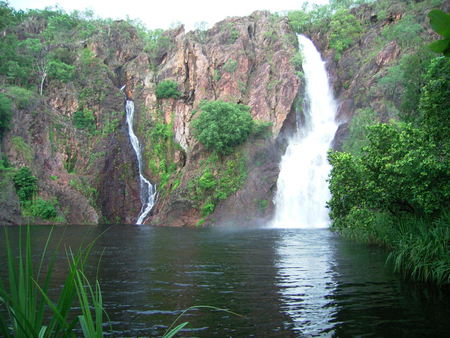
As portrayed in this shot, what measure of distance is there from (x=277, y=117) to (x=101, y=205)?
969 inches

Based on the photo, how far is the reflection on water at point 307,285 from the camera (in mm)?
9719

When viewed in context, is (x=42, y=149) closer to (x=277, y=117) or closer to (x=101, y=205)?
(x=101, y=205)

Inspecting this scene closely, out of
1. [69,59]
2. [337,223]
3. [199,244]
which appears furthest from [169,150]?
[337,223]

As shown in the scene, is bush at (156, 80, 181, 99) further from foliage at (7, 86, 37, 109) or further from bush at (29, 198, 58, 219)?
bush at (29, 198, 58, 219)

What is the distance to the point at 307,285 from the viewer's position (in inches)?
530

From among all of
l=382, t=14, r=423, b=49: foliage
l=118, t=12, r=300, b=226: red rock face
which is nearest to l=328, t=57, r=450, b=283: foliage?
l=118, t=12, r=300, b=226: red rock face

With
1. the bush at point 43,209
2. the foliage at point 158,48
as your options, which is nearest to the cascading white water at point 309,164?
the foliage at point 158,48

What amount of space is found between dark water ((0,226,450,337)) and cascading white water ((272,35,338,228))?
61.7ft

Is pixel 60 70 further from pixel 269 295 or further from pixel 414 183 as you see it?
pixel 269 295

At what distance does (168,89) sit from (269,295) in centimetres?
5073

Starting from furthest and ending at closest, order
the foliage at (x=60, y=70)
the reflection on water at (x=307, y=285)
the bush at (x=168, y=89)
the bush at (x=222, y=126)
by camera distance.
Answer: the bush at (x=168, y=89)
the foliage at (x=60, y=70)
the bush at (x=222, y=126)
the reflection on water at (x=307, y=285)

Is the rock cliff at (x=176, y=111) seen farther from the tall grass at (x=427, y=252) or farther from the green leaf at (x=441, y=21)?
the green leaf at (x=441, y=21)

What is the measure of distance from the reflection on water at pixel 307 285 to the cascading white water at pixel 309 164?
1542cm

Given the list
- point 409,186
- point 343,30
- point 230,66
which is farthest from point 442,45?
point 343,30
